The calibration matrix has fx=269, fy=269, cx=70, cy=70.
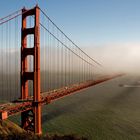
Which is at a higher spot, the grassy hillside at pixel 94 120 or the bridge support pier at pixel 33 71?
the bridge support pier at pixel 33 71

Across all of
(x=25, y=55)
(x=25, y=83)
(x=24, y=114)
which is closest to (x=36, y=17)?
(x=25, y=55)

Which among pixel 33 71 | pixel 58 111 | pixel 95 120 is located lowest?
pixel 95 120

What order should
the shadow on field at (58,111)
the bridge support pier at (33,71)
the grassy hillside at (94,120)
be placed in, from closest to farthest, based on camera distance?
the bridge support pier at (33,71) → the grassy hillside at (94,120) → the shadow on field at (58,111)

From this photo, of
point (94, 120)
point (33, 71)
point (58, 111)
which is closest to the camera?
point (33, 71)

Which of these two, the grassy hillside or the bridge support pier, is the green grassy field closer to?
the grassy hillside

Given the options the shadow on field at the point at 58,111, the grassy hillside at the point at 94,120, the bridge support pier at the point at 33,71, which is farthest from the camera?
the shadow on field at the point at 58,111

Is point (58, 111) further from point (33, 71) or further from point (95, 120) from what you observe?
point (33, 71)

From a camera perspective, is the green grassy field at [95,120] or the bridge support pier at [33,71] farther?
the green grassy field at [95,120]

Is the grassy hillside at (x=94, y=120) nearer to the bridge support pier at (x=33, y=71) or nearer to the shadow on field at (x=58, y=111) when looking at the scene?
the shadow on field at (x=58, y=111)

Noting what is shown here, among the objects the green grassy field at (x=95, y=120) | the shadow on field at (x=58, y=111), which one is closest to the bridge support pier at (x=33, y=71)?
the green grassy field at (x=95, y=120)

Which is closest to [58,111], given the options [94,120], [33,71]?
[94,120]

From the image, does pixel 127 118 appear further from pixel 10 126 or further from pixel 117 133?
pixel 10 126
